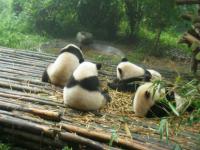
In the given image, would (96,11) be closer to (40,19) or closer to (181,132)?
(40,19)

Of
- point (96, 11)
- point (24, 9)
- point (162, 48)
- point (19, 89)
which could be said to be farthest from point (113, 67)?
point (24, 9)

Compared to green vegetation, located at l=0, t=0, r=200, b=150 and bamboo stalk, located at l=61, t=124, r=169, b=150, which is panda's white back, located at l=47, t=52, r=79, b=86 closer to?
bamboo stalk, located at l=61, t=124, r=169, b=150

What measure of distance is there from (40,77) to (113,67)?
1.43 meters

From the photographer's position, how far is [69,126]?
13.0 feet

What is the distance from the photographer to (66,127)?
396 cm

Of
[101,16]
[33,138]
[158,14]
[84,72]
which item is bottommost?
[33,138]

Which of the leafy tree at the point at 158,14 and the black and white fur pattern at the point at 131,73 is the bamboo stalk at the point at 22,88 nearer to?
the black and white fur pattern at the point at 131,73

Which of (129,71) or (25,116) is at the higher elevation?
(129,71)

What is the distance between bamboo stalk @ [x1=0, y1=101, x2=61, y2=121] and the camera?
4.19 meters

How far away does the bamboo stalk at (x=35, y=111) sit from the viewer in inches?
165

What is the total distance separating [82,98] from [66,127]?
54cm

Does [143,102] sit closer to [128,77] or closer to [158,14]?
[128,77]

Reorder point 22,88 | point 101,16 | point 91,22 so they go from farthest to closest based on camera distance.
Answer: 1. point 91,22
2. point 101,16
3. point 22,88

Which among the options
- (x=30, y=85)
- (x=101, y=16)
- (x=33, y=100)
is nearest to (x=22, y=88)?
(x=30, y=85)
